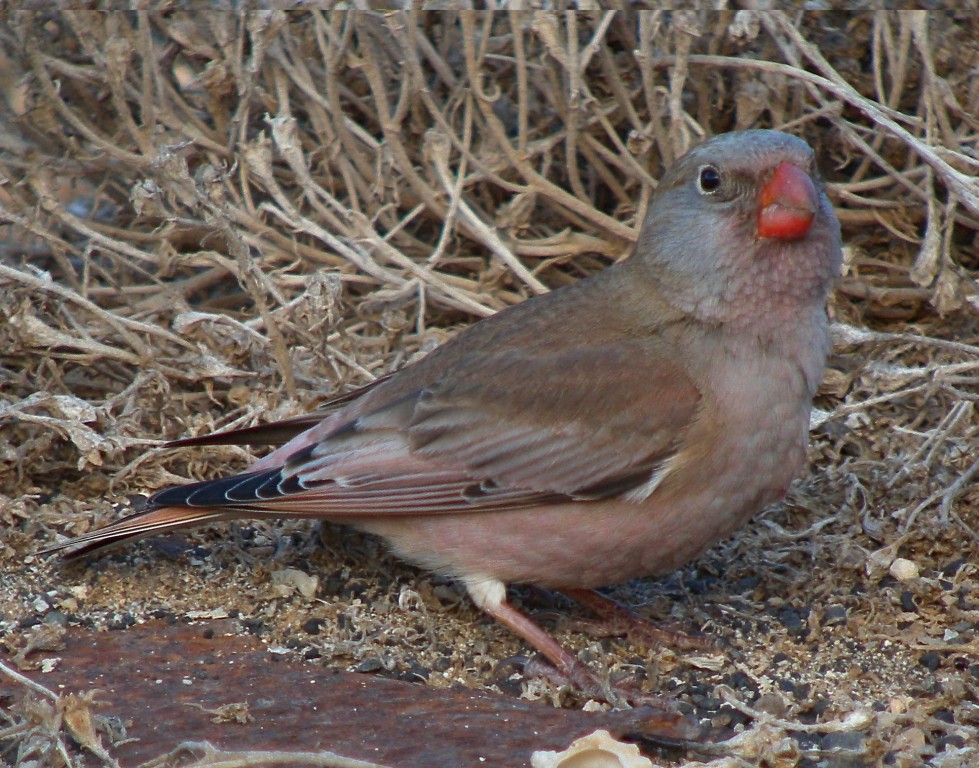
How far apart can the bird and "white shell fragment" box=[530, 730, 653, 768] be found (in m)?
0.91

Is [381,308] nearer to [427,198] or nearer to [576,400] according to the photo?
[427,198]

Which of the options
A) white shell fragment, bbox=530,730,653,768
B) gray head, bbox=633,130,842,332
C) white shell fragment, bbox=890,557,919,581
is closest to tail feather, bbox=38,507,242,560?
white shell fragment, bbox=530,730,653,768

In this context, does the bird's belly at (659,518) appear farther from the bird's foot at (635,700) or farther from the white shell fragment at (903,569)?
the white shell fragment at (903,569)

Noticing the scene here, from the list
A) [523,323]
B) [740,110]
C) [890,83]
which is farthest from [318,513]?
[890,83]

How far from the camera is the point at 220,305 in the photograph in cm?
608

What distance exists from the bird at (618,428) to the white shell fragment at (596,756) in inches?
36.0

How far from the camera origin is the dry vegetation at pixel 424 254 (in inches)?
187

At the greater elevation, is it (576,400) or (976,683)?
(576,400)

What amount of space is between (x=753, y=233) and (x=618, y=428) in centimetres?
75

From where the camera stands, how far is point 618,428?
4.47 m

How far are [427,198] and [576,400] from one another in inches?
69.8

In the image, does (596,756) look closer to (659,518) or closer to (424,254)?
(659,518)

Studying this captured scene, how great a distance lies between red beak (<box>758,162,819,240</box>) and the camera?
169 inches

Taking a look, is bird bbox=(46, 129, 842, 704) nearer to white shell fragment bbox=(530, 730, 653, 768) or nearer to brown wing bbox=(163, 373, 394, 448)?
brown wing bbox=(163, 373, 394, 448)
